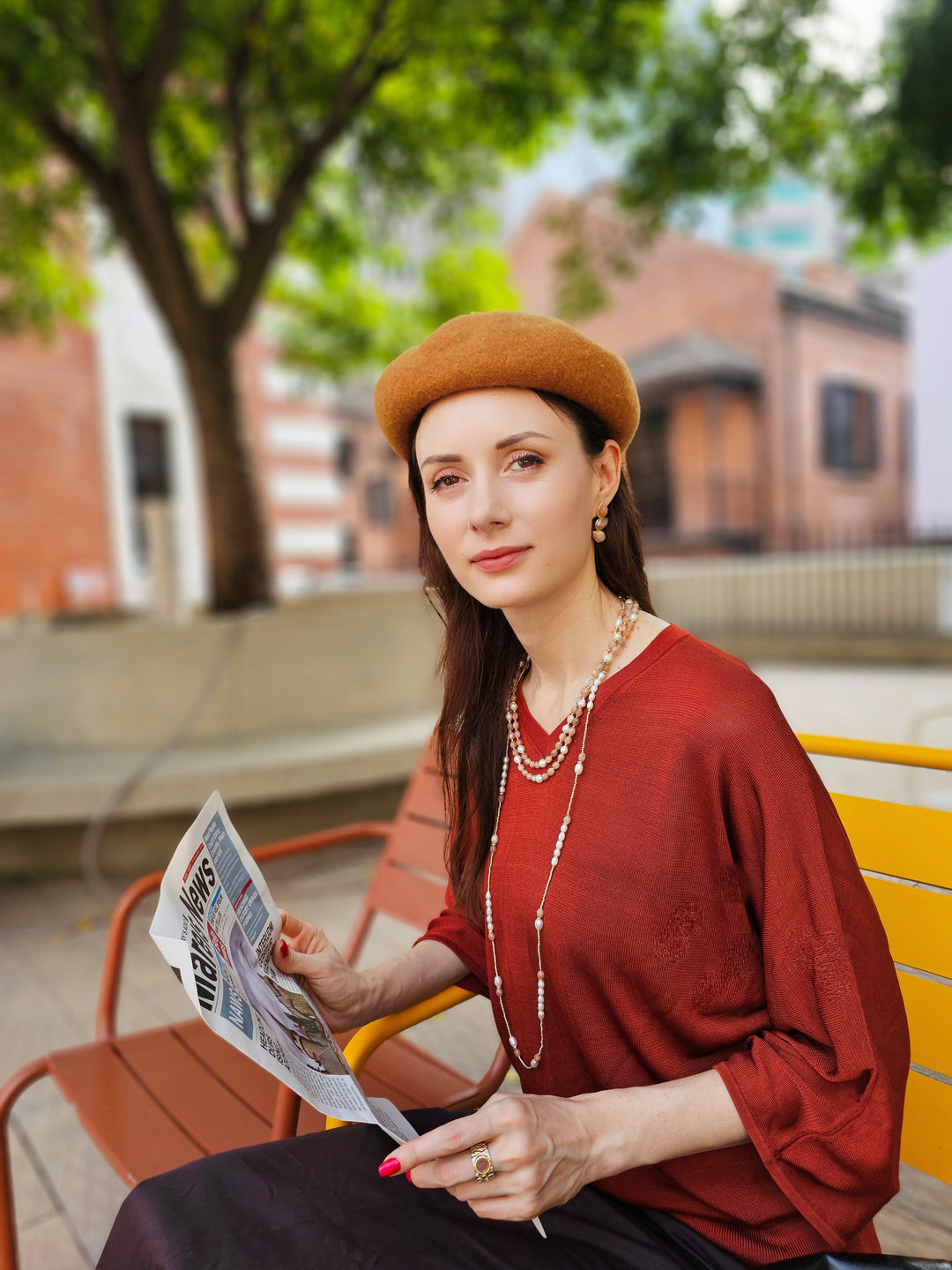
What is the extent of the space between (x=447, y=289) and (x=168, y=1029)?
6611 millimetres

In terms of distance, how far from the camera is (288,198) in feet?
18.8

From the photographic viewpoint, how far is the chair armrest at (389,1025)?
4.81 ft

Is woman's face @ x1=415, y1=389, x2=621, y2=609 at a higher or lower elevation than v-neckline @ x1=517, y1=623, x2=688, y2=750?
higher

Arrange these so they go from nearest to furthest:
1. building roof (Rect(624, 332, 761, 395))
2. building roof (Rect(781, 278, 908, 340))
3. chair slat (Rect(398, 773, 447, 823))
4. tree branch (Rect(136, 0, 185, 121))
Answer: chair slat (Rect(398, 773, 447, 823))
tree branch (Rect(136, 0, 185, 121))
building roof (Rect(624, 332, 761, 395))
building roof (Rect(781, 278, 908, 340))

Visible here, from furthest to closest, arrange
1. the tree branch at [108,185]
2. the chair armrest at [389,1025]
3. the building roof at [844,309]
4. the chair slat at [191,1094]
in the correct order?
1. the building roof at [844,309]
2. the tree branch at [108,185]
3. the chair slat at [191,1094]
4. the chair armrest at [389,1025]

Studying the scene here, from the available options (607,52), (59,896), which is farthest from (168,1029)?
(607,52)

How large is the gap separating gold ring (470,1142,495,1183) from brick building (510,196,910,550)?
18.6 m

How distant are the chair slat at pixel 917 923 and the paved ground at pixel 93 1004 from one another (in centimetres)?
44

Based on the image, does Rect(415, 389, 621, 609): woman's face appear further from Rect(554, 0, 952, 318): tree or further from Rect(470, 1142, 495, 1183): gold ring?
Rect(554, 0, 952, 318): tree

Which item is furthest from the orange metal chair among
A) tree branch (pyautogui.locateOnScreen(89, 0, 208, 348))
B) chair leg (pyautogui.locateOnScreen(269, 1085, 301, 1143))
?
tree branch (pyautogui.locateOnScreen(89, 0, 208, 348))

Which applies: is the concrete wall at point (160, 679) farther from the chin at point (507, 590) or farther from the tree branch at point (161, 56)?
the chin at point (507, 590)

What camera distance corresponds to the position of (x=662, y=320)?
2233 centimetres

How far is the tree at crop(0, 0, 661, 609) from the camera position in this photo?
5.47 m

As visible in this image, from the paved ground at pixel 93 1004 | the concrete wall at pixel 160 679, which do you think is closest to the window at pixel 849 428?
the paved ground at pixel 93 1004
